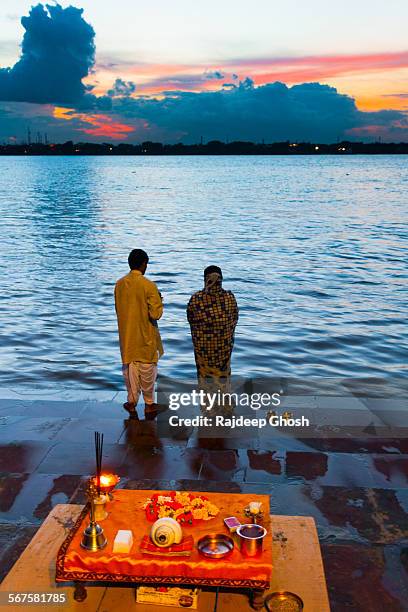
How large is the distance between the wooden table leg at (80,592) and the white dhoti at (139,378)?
3964 mm

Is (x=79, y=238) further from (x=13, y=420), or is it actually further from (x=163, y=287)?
(x=13, y=420)

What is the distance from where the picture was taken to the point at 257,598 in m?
4.77

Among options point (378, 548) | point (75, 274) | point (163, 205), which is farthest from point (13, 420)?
point (163, 205)

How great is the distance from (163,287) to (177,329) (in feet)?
23.2

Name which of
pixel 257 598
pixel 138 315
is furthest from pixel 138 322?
pixel 257 598

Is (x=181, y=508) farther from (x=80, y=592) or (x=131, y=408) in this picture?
(x=131, y=408)

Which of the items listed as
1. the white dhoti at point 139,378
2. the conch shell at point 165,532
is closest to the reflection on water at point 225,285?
the white dhoti at point 139,378

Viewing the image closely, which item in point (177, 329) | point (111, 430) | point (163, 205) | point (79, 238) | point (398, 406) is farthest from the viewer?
point (163, 205)

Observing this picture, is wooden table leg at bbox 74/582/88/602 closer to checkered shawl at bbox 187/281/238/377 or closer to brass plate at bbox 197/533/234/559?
brass plate at bbox 197/533/234/559

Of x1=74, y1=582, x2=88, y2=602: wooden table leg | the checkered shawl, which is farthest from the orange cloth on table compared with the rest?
the checkered shawl

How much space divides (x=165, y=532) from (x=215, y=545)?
355 mm

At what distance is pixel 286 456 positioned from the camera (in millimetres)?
7660

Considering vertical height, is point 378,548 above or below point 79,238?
above

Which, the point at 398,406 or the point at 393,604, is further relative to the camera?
the point at 398,406
